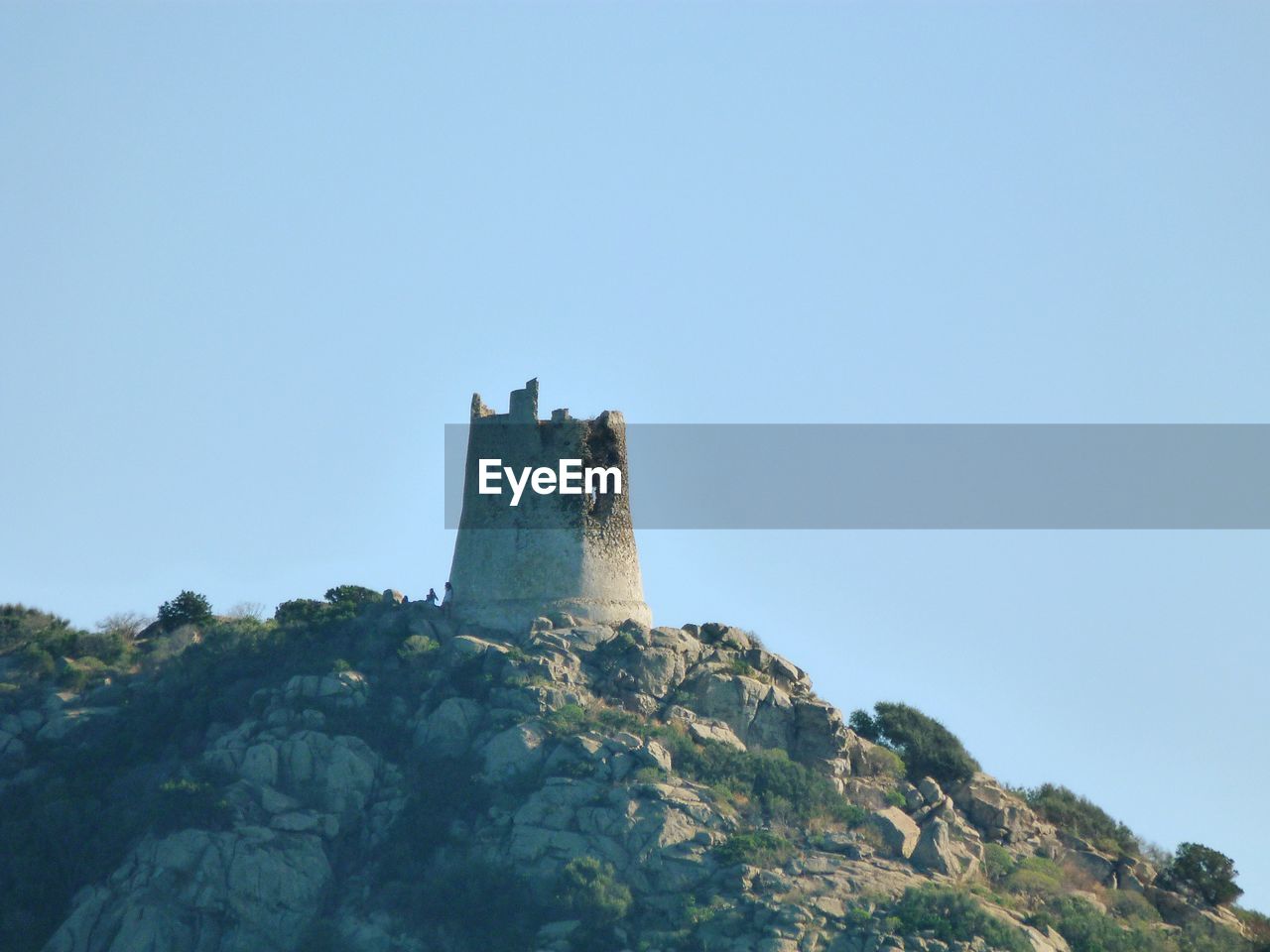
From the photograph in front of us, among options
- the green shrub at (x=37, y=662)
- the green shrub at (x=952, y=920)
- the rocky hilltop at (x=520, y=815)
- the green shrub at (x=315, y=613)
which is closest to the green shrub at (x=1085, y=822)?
the rocky hilltop at (x=520, y=815)

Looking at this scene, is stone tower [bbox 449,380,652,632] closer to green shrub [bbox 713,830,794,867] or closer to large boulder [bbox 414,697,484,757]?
large boulder [bbox 414,697,484,757]

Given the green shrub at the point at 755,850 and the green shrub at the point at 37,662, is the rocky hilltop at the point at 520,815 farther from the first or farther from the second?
the green shrub at the point at 37,662

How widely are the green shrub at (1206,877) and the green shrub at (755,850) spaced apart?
1642cm

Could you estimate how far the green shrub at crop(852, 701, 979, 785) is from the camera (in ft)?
269

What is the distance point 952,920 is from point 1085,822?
16.2m

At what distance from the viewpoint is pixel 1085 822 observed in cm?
8238

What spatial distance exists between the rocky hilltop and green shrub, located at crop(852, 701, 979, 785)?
0.16 meters

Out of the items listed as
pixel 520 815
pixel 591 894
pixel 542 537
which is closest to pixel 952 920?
pixel 591 894

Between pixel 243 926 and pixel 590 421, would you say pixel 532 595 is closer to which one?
pixel 590 421

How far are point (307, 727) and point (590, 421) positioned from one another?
16692 millimetres

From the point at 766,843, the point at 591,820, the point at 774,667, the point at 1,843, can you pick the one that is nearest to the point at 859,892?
the point at 766,843

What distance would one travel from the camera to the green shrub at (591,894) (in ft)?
223

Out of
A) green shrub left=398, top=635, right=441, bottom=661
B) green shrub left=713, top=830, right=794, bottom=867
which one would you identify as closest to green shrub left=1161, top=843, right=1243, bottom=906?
green shrub left=713, top=830, right=794, bottom=867

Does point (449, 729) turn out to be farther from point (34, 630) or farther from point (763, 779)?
point (34, 630)
